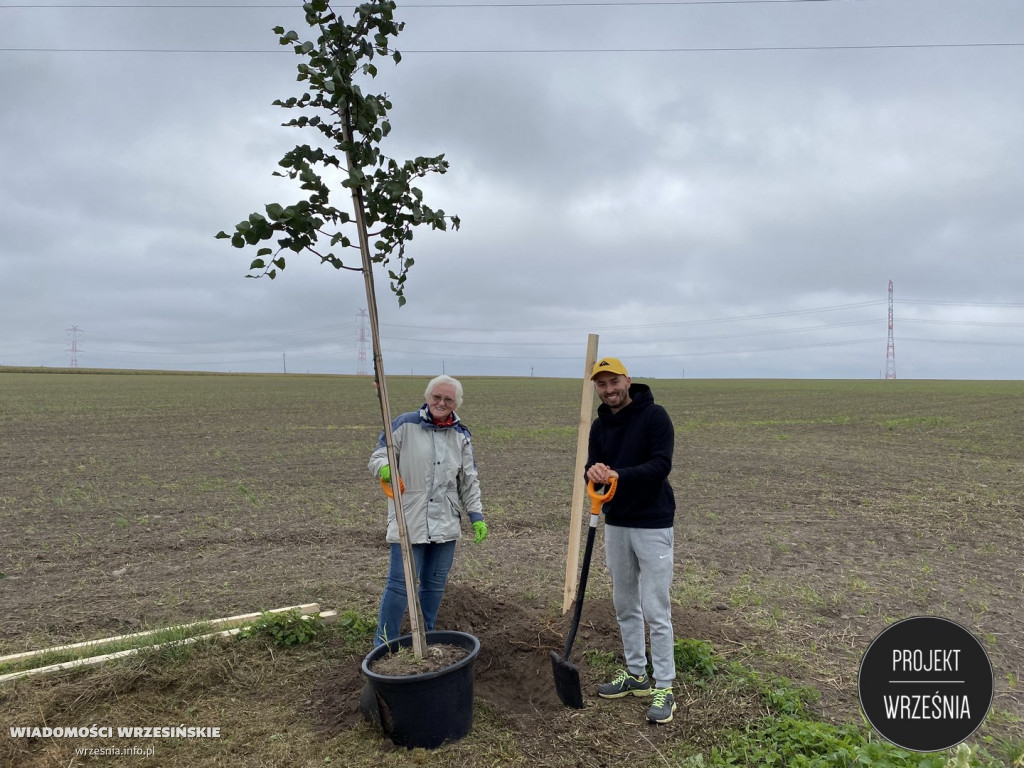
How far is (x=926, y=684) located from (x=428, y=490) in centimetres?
298

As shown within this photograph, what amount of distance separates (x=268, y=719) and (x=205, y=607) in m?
2.35

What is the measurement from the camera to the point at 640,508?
13.5 feet

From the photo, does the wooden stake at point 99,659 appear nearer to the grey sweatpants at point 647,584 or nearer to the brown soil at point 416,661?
the brown soil at point 416,661

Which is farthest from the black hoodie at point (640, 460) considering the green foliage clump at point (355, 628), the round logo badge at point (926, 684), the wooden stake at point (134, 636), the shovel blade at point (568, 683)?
the wooden stake at point (134, 636)

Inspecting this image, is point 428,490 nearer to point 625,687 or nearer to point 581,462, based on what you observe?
point 581,462

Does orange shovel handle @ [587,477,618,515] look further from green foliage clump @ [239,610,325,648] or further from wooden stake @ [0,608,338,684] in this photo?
wooden stake @ [0,608,338,684]

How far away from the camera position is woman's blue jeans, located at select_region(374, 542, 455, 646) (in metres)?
4.58

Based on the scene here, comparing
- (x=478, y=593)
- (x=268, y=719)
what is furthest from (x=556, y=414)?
(x=268, y=719)

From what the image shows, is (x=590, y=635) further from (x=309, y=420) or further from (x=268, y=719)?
(x=309, y=420)

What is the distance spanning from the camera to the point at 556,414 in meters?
33.1

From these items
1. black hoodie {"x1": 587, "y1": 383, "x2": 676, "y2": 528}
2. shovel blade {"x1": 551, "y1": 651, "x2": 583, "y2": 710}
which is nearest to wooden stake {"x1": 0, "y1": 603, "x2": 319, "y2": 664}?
Result: shovel blade {"x1": 551, "y1": 651, "x2": 583, "y2": 710}

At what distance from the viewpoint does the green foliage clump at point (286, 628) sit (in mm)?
5047

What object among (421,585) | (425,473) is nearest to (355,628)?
(421,585)

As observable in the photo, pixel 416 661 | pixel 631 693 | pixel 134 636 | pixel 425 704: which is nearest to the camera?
pixel 425 704
